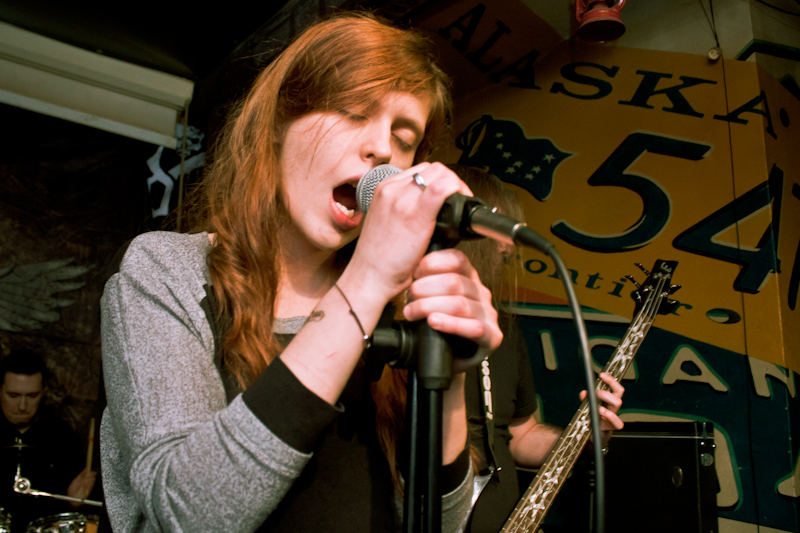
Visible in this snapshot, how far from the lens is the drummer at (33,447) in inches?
133

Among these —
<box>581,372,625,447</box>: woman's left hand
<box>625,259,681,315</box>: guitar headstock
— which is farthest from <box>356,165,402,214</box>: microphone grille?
<box>625,259,681,315</box>: guitar headstock

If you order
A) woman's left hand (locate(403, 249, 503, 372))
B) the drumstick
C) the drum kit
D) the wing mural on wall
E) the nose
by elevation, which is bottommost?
the drum kit

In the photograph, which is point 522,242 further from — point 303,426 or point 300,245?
point 300,245

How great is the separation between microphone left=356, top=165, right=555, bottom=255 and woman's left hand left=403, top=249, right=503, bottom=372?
30mm

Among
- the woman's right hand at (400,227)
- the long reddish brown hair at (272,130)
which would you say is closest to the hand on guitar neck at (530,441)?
the long reddish brown hair at (272,130)

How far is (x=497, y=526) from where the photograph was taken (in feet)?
5.61

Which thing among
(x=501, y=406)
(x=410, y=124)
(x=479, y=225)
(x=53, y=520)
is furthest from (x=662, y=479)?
(x=53, y=520)

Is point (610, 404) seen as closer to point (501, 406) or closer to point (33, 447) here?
point (501, 406)

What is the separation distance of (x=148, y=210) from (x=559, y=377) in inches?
119

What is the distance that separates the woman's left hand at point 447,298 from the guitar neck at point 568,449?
44.1 inches

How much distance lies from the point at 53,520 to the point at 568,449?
3.18 meters

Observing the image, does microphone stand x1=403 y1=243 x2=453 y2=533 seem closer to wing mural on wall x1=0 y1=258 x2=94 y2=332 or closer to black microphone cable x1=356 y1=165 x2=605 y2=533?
black microphone cable x1=356 y1=165 x2=605 y2=533

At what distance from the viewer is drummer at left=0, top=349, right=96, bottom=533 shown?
11.1 ft

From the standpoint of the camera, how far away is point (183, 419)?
0.64 metres
